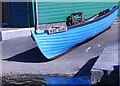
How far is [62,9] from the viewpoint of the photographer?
675 inches

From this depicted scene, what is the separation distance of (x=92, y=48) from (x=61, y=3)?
4.65 m

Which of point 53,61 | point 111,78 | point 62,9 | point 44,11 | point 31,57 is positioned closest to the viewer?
point 111,78

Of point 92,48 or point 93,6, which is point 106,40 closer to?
point 92,48

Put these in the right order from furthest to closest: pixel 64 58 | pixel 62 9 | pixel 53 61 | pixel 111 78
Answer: pixel 62 9, pixel 64 58, pixel 53 61, pixel 111 78

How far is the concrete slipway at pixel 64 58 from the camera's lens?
10.6 m

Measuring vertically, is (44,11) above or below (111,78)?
above

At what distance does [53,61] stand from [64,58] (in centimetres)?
41

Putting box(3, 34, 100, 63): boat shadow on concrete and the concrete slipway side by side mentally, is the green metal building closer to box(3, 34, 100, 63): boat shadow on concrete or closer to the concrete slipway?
the concrete slipway

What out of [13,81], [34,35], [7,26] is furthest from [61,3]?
[13,81]

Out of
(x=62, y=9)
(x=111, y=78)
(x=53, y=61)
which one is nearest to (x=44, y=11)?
(x=62, y=9)

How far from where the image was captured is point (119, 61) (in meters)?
9.86

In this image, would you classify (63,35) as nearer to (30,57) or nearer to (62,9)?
(30,57)

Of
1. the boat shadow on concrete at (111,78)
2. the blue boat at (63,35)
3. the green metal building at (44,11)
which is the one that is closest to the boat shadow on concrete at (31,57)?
the blue boat at (63,35)

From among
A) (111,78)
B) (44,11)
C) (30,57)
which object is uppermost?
(44,11)
